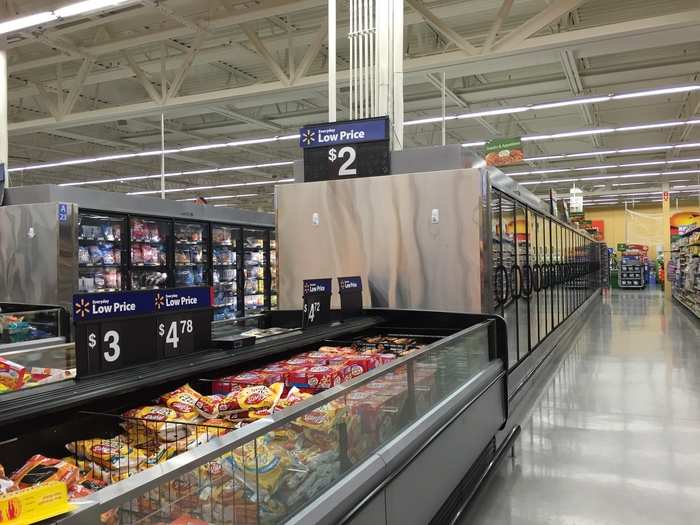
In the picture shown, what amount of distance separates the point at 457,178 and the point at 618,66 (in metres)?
9.21

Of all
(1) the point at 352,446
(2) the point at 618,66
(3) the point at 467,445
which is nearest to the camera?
(1) the point at 352,446

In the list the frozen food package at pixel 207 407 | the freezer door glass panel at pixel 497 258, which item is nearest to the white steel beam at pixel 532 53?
the freezer door glass panel at pixel 497 258

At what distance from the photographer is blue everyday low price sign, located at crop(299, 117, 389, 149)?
16.8 feet

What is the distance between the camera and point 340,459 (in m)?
2.01

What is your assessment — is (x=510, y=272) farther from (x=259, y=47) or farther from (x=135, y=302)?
(x=259, y=47)

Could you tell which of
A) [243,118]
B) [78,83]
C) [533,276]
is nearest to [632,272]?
[243,118]

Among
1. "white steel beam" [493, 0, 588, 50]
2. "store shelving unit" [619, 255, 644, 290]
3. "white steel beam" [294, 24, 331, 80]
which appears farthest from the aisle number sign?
"store shelving unit" [619, 255, 644, 290]

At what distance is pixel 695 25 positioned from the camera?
7754 mm

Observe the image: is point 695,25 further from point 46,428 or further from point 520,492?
point 46,428

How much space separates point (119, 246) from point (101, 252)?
0.82ft

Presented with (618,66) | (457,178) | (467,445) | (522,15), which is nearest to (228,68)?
(522,15)

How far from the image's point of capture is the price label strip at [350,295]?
4340mm

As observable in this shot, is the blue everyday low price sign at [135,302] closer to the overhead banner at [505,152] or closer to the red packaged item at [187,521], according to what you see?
the red packaged item at [187,521]

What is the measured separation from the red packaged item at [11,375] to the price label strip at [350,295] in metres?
2.45
